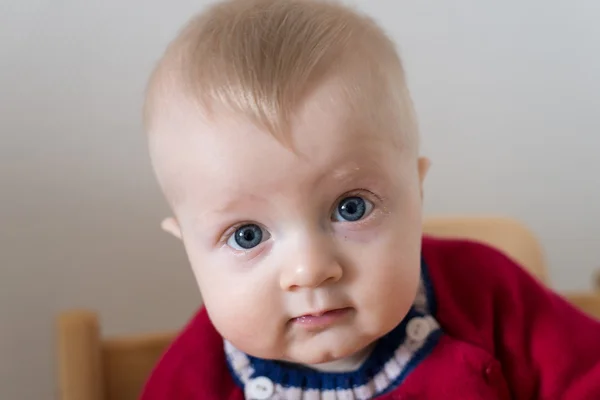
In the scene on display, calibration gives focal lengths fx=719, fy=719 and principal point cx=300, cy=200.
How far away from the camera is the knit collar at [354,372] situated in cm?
58

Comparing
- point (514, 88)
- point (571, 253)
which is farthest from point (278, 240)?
point (571, 253)

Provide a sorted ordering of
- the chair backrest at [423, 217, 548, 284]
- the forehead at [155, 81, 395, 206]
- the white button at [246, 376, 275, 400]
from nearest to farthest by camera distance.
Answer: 1. the forehead at [155, 81, 395, 206]
2. the white button at [246, 376, 275, 400]
3. the chair backrest at [423, 217, 548, 284]

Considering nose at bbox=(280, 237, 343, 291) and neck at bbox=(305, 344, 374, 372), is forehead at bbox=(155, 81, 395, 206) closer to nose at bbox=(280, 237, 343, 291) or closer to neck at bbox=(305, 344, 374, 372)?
nose at bbox=(280, 237, 343, 291)

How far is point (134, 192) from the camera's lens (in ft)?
2.97

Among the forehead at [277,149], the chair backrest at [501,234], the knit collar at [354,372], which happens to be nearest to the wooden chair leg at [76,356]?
the knit collar at [354,372]

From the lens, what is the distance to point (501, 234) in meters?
0.86

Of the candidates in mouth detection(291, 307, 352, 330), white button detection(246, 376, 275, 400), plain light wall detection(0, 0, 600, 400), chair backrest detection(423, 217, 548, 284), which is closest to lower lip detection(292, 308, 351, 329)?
mouth detection(291, 307, 352, 330)

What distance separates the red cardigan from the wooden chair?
6 cm

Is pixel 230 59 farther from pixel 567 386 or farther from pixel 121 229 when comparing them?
pixel 121 229

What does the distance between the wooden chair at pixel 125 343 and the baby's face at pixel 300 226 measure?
6.8 inches

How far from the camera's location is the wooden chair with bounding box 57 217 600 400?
0.63 meters

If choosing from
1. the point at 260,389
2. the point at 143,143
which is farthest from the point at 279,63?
the point at 143,143

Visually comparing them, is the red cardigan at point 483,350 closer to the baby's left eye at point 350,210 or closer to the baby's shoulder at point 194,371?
the baby's shoulder at point 194,371

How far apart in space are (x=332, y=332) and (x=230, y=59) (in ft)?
0.66
